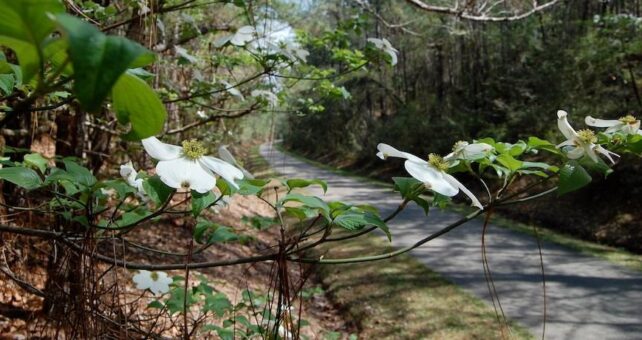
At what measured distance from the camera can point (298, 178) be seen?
0.81 m

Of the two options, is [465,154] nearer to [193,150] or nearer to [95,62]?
[193,150]

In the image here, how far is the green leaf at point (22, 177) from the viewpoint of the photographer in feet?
2.53

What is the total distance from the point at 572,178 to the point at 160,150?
2.21 feet

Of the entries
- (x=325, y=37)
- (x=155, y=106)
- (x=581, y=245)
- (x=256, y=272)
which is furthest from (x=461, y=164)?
(x=581, y=245)

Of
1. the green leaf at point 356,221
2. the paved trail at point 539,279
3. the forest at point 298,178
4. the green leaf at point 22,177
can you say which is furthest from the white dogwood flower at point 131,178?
the paved trail at point 539,279

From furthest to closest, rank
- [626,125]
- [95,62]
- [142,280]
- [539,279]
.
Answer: [539,279] → [142,280] → [626,125] → [95,62]

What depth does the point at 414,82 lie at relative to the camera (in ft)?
54.5

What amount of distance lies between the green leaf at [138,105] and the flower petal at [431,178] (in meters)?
0.42

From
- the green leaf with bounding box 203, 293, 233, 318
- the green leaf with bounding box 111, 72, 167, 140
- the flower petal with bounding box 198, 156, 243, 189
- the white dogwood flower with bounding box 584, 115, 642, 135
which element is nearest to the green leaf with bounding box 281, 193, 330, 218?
the flower petal with bounding box 198, 156, 243, 189

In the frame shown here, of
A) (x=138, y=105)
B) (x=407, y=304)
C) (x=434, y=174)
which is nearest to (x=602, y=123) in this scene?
(x=434, y=174)

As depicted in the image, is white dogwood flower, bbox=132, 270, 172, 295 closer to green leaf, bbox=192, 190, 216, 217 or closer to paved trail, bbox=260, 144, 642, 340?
paved trail, bbox=260, 144, 642, 340

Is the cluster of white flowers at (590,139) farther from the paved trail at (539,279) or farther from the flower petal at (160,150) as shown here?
the paved trail at (539,279)

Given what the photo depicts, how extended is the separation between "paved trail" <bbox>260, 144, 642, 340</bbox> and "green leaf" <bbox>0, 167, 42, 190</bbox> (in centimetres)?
158

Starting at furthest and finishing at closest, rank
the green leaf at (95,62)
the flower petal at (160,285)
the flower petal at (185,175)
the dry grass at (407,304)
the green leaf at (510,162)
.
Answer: the dry grass at (407,304) → the flower petal at (160,285) → the green leaf at (510,162) → the flower petal at (185,175) → the green leaf at (95,62)
